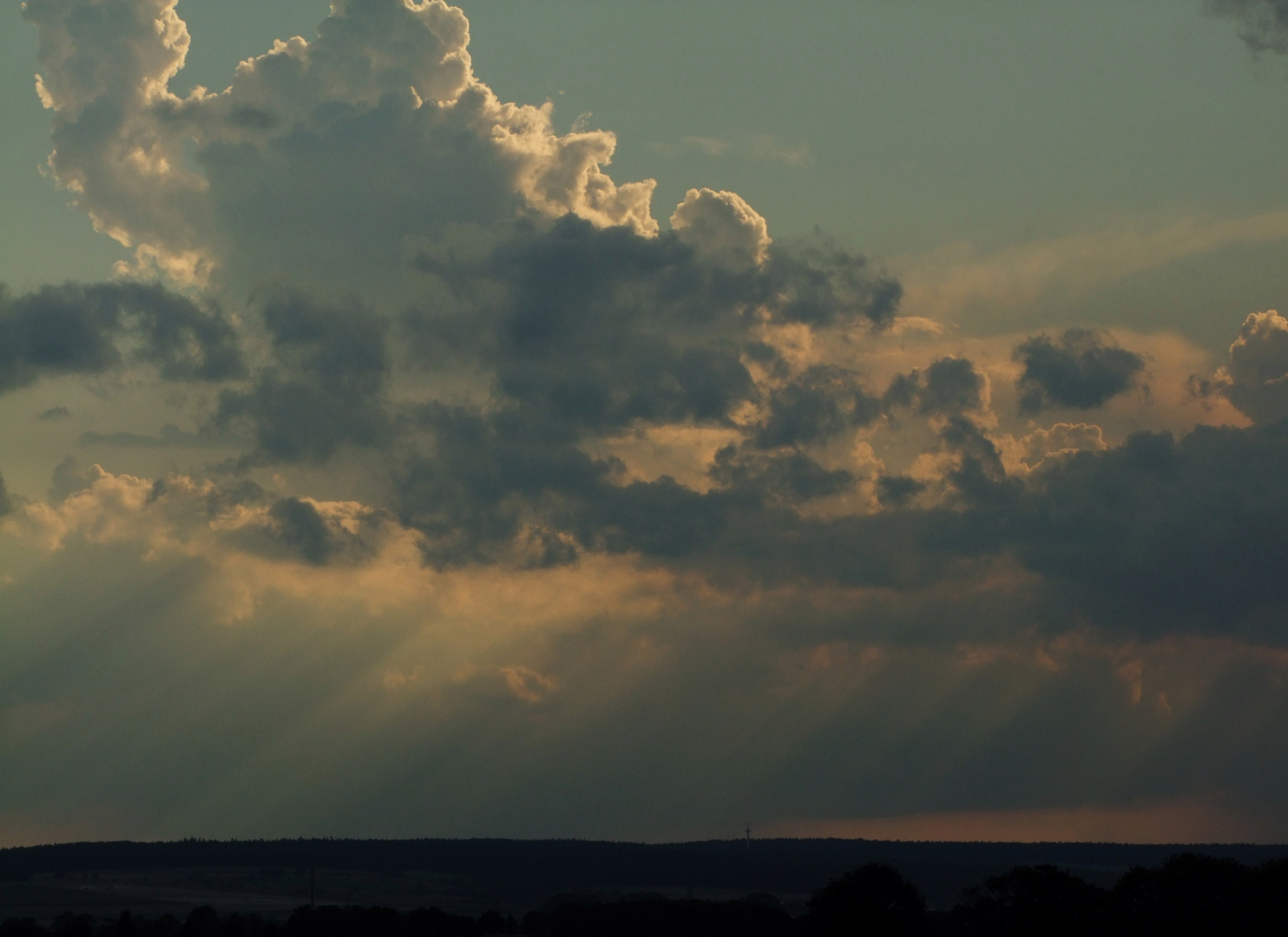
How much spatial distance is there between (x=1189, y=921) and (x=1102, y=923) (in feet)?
35.0

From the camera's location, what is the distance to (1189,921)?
197375 millimetres

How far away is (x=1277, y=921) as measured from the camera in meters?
193

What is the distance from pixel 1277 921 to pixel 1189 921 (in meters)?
10.5

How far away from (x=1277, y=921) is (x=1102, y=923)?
2110cm

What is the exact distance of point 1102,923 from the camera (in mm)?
199750
